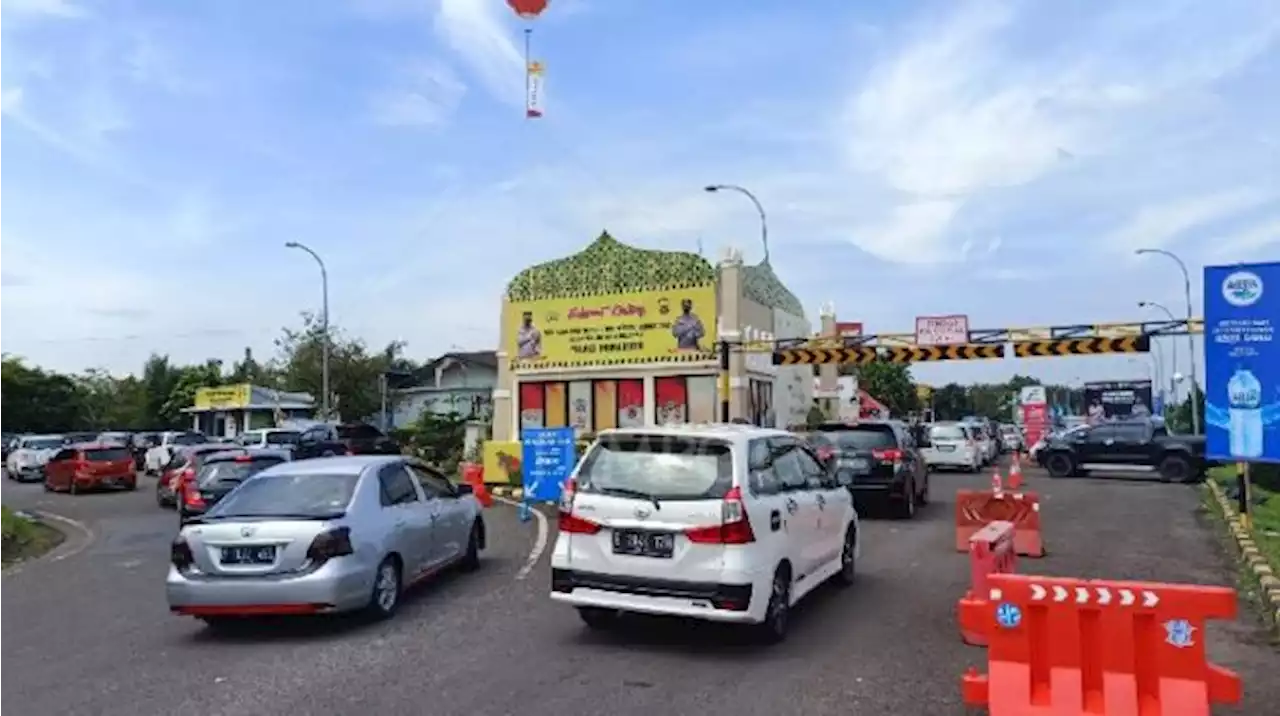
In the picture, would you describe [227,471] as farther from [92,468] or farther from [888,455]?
[92,468]

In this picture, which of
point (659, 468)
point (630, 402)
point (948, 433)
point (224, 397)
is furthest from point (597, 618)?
point (224, 397)

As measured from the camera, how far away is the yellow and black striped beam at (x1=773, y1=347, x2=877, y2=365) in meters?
26.6

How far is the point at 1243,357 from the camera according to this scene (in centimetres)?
1262

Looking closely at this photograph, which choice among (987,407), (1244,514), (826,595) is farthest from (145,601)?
(987,407)

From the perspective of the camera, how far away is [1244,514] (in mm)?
14422

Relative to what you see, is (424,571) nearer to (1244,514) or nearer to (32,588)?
(32,588)

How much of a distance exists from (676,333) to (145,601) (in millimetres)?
20386

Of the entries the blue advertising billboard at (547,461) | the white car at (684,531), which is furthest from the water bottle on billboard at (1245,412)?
the blue advertising billboard at (547,461)

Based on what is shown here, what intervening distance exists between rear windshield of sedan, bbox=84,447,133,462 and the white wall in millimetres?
19600

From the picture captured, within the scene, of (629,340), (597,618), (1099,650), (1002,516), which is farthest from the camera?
(629,340)

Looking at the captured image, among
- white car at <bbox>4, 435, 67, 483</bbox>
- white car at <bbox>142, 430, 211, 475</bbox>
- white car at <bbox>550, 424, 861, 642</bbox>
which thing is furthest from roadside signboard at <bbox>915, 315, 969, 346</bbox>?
white car at <bbox>4, 435, 67, 483</bbox>

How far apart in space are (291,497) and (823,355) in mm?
19191

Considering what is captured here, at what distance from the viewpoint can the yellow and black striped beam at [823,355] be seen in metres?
26.6

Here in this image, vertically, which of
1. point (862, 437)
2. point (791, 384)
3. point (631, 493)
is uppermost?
point (791, 384)
